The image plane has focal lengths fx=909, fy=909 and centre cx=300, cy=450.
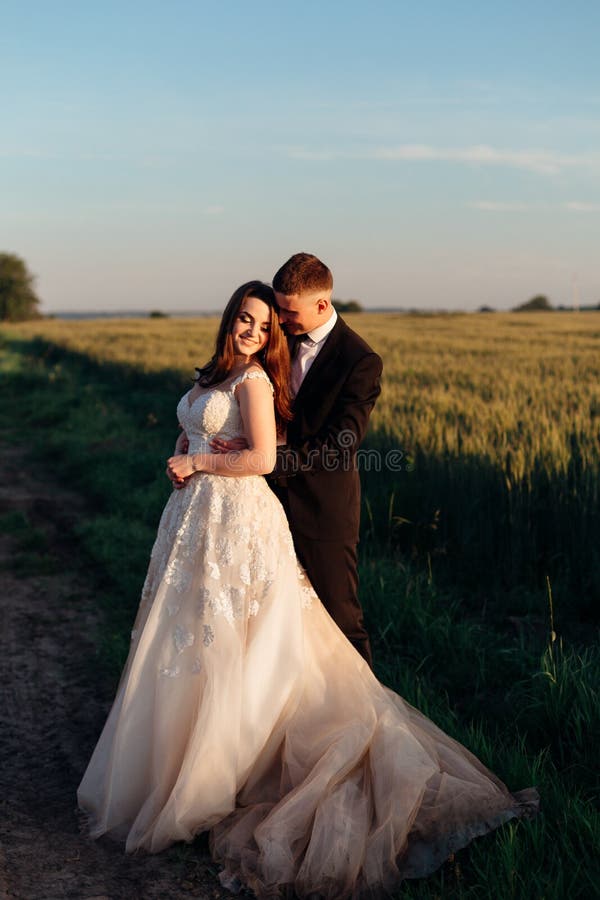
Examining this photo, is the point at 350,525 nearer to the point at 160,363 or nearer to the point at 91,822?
the point at 91,822

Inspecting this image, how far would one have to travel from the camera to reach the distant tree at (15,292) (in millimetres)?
85625

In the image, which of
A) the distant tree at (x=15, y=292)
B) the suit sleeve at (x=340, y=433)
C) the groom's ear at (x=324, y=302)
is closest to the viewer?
the groom's ear at (x=324, y=302)

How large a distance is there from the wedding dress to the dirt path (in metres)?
0.11

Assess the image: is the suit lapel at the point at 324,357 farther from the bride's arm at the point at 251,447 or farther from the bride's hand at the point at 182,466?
the bride's hand at the point at 182,466

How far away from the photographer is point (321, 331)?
3.68 m

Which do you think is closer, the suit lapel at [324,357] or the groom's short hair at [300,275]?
the groom's short hair at [300,275]

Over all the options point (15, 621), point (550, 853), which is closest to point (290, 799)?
point (550, 853)

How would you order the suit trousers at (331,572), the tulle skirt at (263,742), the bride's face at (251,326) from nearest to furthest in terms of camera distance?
the tulle skirt at (263,742) → the bride's face at (251,326) → the suit trousers at (331,572)

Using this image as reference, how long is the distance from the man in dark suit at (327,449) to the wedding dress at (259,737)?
211mm

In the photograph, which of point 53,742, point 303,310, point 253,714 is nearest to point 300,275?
point 303,310

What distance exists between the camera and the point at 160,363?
57.1ft

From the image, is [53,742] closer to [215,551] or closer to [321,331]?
[215,551]

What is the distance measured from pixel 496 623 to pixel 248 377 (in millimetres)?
2770

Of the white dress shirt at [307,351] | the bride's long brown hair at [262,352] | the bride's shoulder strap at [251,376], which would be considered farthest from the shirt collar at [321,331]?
the bride's shoulder strap at [251,376]
